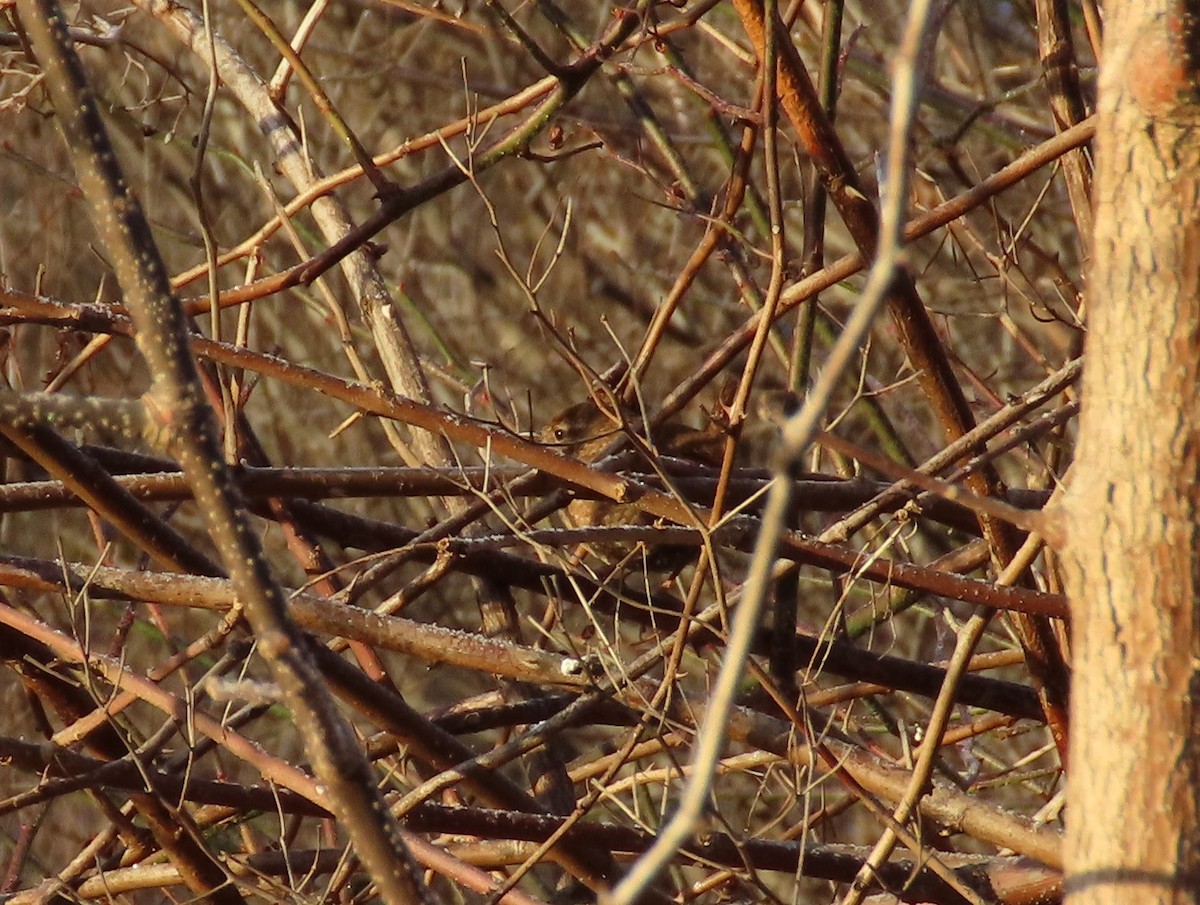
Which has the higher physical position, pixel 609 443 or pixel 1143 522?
pixel 609 443

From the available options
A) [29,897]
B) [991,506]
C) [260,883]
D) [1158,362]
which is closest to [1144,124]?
[1158,362]

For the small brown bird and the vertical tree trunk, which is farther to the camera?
the small brown bird

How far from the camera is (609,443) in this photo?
4.26 meters

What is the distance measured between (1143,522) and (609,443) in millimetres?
3400

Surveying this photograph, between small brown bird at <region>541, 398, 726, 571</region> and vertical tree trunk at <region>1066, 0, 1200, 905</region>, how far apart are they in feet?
8.32

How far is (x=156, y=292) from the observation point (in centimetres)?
85

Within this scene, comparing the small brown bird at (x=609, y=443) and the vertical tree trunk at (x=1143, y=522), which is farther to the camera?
the small brown bird at (x=609, y=443)

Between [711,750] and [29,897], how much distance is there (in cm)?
210

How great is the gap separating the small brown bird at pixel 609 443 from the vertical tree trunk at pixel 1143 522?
8.32 ft

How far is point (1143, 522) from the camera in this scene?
2.86 feet

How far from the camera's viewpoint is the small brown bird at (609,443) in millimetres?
3643

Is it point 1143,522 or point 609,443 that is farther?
point 609,443

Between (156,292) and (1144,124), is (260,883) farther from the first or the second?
(1144,124)

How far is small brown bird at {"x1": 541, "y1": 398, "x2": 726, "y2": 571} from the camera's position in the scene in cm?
364
